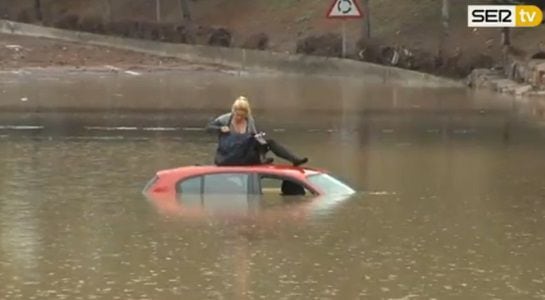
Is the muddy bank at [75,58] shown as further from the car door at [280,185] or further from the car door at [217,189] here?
the car door at [280,185]

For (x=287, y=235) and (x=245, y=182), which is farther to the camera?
(x=245, y=182)

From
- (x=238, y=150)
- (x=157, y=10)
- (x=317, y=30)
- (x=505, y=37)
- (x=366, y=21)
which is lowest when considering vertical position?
(x=238, y=150)

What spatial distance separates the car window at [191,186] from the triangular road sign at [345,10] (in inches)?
1297

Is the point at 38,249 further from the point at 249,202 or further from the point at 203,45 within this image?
the point at 203,45

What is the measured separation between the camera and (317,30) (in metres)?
58.3

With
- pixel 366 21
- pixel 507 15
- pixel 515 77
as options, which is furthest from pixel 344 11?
pixel 515 77

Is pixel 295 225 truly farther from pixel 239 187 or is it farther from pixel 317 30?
pixel 317 30

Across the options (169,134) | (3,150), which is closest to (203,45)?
(169,134)

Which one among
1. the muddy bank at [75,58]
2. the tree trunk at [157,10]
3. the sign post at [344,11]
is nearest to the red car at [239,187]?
the sign post at [344,11]

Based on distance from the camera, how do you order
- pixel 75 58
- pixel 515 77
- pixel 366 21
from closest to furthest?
pixel 515 77 → pixel 366 21 → pixel 75 58

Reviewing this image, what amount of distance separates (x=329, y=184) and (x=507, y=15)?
29636 millimetres

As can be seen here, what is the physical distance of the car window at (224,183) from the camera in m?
18.5

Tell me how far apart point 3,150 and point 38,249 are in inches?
442

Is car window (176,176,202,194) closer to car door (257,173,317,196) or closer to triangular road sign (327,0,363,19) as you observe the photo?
car door (257,173,317,196)
